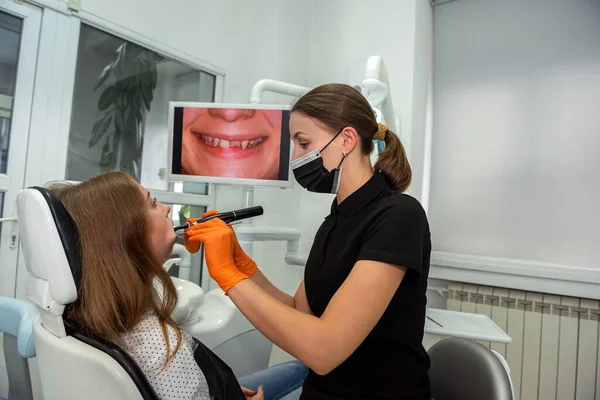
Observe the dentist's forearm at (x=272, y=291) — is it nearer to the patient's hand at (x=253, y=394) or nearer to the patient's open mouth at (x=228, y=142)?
the patient's hand at (x=253, y=394)

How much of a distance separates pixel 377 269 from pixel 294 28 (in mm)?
2413

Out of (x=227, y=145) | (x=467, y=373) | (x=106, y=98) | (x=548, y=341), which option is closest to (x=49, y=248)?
(x=467, y=373)

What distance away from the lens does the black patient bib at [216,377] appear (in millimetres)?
933

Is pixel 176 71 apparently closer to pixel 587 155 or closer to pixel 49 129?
pixel 49 129

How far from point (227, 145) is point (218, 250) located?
3.29ft

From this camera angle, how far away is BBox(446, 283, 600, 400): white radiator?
206 cm

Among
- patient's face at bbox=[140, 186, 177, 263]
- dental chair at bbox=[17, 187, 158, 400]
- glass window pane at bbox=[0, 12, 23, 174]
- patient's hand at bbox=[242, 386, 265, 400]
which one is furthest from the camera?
glass window pane at bbox=[0, 12, 23, 174]

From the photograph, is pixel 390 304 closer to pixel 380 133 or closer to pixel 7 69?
pixel 380 133

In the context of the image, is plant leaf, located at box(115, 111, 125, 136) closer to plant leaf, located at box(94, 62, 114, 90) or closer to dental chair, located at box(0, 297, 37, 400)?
plant leaf, located at box(94, 62, 114, 90)

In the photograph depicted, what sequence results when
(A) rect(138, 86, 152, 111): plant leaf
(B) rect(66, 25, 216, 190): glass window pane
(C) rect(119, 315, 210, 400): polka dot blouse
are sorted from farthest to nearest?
1. (A) rect(138, 86, 152, 111): plant leaf
2. (B) rect(66, 25, 216, 190): glass window pane
3. (C) rect(119, 315, 210, 400): polka dot blouse

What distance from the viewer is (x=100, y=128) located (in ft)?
6.64

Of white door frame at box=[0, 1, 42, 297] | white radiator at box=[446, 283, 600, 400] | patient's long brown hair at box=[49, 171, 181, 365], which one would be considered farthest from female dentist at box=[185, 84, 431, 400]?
white radiator at box=[446, 283, 600, 400]

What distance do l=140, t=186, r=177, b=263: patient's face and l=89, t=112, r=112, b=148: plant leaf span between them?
1.13m

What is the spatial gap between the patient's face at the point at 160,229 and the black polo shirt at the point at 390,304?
1.41 feet
